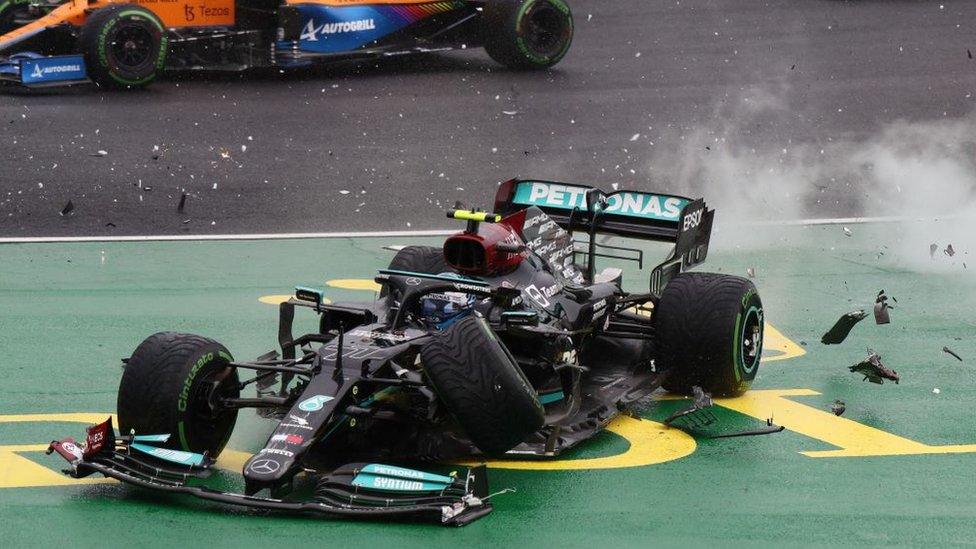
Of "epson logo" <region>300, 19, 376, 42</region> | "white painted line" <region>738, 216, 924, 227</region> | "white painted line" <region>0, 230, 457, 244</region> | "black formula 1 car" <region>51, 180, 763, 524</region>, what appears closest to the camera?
"black formula 1 car" <region>51, 180, 763, 524</region>

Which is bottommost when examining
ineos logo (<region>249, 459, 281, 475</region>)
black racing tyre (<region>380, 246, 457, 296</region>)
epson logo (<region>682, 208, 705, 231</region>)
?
ineos logo (<region>249, 459, 281, 475</region>)

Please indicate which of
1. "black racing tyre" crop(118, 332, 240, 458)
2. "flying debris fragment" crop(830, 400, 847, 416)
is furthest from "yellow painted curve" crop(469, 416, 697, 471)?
"black racing tyre" crop(118, 332, 240, 458)

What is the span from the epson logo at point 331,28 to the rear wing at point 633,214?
30.2 feet

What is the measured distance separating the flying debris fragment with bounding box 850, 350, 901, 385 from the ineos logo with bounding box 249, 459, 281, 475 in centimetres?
451

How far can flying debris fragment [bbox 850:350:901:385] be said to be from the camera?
35.2ft

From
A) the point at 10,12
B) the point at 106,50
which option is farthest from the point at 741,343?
the point at 10,12

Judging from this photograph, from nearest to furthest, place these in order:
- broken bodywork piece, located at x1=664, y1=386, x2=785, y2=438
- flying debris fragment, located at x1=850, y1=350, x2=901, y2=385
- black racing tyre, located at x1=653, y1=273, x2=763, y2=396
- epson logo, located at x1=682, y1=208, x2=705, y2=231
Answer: broken bodywork piece, located at x1=664, y1=386, x2=785, y2=438, black racing tyre, located at x1=653, y1=273, x2=763, y2=396, flying debris fragment, located at x1=850, y1=350, x2=901, y2=385, epson logo, located at x1=682, y1=208, x2=705, y2=231

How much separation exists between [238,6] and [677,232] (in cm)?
1070

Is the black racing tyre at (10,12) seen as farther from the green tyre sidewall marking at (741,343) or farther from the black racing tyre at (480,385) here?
the black racing tyre at (480,385)

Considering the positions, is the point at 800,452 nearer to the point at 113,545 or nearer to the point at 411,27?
the point at 113,545

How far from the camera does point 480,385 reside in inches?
326

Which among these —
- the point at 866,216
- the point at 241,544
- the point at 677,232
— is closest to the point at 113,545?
the point at 241,544

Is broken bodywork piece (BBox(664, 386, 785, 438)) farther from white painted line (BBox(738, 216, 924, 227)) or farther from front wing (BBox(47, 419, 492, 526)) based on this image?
white painted line (BBox(738, 216, 924, 227))

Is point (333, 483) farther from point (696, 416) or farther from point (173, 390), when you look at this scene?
point (696, 416)
